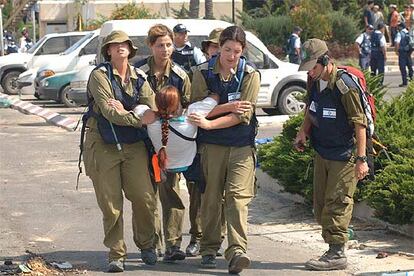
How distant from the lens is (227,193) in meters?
7.43

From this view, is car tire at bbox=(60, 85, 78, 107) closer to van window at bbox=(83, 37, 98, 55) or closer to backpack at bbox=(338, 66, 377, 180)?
van window at bbox=(83, 37, 98, 55)

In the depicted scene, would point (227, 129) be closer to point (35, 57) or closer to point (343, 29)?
point (35, 57)

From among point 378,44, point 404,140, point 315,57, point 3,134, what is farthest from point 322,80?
point 378,44

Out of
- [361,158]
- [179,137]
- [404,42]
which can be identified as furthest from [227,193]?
[404,42]

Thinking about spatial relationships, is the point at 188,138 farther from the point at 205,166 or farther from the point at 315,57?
the point at 315,57

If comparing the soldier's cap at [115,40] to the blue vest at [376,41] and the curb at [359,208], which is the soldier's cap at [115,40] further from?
the blue vest at [376,41]

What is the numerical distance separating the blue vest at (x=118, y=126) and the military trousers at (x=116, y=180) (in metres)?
0.06

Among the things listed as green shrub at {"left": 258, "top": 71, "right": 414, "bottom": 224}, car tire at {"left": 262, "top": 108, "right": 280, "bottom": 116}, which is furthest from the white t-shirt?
car tire at {"left": 262, "top": 108, "right": 280, "bottom": 116}

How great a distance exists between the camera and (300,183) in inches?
384

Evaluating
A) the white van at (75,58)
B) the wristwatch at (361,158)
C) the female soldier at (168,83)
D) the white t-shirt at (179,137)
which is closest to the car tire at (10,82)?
the white van at (75,58)

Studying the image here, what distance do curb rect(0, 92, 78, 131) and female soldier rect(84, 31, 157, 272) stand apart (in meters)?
10.3

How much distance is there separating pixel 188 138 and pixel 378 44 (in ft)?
61.6

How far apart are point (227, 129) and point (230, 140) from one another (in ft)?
0.28

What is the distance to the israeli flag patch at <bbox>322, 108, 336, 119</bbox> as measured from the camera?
756 cm
